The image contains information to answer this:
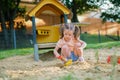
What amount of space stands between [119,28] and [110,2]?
34.4ft

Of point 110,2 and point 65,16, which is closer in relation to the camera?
point 65,16

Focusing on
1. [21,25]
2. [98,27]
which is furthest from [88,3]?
[98,27]

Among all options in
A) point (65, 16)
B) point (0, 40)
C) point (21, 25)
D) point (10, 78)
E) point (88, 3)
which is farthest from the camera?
point (88, 3)

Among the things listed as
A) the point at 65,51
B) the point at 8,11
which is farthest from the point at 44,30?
the point at 8,11

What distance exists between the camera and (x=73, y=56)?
20.6 ft

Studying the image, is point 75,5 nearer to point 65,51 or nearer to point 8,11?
point 8,11

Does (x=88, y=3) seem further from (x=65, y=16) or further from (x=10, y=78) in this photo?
(x=10, y=78)

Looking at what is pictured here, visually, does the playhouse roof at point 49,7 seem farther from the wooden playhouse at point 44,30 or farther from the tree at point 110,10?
the tree at point 110,10

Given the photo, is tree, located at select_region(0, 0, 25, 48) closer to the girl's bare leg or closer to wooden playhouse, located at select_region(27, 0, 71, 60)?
wooden playhouse, located at select_region(27, 0, 71, 60)

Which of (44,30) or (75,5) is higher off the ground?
(75,5)

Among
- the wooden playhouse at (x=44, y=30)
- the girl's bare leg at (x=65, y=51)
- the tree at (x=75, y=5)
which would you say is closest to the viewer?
the girl's bare leg at (x=65, y=51)

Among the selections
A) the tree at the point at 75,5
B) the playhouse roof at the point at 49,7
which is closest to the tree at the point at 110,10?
the tree at the point at 75,5

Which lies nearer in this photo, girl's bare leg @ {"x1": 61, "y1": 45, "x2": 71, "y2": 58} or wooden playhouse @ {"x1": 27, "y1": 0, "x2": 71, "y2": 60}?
girl's bare leg @ {"x1": 61, "y1": 45, "x2": 71, "y2": 58}

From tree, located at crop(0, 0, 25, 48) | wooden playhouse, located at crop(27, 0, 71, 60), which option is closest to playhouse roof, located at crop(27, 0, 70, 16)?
wooden playhouse, located at crop(27, 0, 71, 60)
